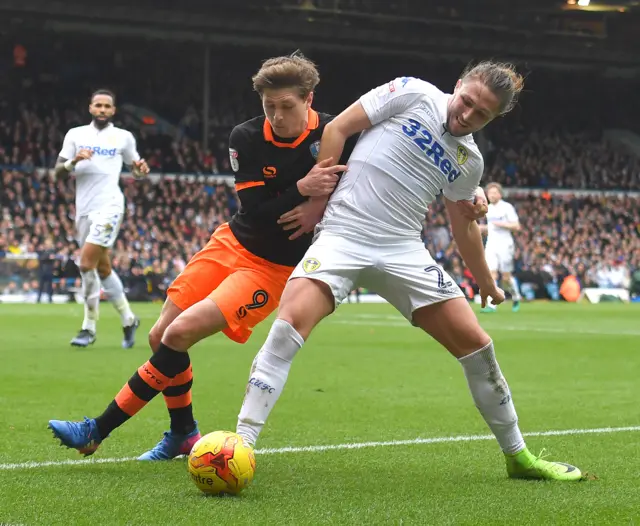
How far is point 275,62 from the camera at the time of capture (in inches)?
196

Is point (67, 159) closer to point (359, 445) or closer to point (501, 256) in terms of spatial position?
point (359, 445)

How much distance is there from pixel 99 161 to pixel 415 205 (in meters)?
7.40

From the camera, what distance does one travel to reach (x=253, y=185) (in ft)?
17.3

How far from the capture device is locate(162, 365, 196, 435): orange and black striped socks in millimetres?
5434

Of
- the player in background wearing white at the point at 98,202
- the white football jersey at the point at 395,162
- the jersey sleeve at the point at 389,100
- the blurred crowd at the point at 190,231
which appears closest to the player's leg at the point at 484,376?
the white football jersey at the point at 395,162

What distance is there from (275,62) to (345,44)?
37.1m

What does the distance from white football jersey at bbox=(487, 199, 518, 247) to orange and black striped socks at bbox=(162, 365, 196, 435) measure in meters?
17.3

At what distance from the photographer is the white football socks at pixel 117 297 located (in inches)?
471

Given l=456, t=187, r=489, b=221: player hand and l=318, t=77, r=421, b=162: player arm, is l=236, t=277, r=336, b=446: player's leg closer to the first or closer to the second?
l=318, t=77, r=421, b=162: player arm

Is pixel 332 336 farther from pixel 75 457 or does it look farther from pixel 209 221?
pixel 209 221

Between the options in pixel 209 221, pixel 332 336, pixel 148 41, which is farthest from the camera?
pixel 148 41

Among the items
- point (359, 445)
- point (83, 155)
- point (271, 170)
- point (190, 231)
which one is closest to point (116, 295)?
point (83, 155)

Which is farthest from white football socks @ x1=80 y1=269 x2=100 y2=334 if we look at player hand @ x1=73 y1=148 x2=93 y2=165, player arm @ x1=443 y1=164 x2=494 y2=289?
player arm @ x1=443 y1=164 x2=494 y2=289

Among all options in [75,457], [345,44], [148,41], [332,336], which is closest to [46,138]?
[148,41]
